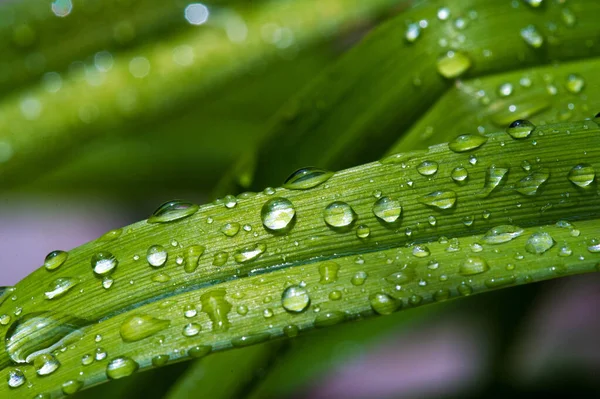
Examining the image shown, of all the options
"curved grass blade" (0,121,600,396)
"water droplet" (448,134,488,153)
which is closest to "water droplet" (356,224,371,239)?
"curved grass blade" (0,121,600,396)

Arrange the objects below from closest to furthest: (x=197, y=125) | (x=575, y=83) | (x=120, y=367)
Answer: (x=120, y=367)
(x=575, y=83)
(x=197, y=125)

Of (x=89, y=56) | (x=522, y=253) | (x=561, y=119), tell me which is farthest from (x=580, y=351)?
(x=89, y=56)

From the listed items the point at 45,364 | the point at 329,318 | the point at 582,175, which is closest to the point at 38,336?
the point at 45,364

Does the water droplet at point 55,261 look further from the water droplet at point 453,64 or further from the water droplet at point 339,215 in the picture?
the water droplet at point 453,64

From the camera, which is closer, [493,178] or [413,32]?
[493,178]

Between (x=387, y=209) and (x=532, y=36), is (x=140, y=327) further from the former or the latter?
(x=532, y=36)
